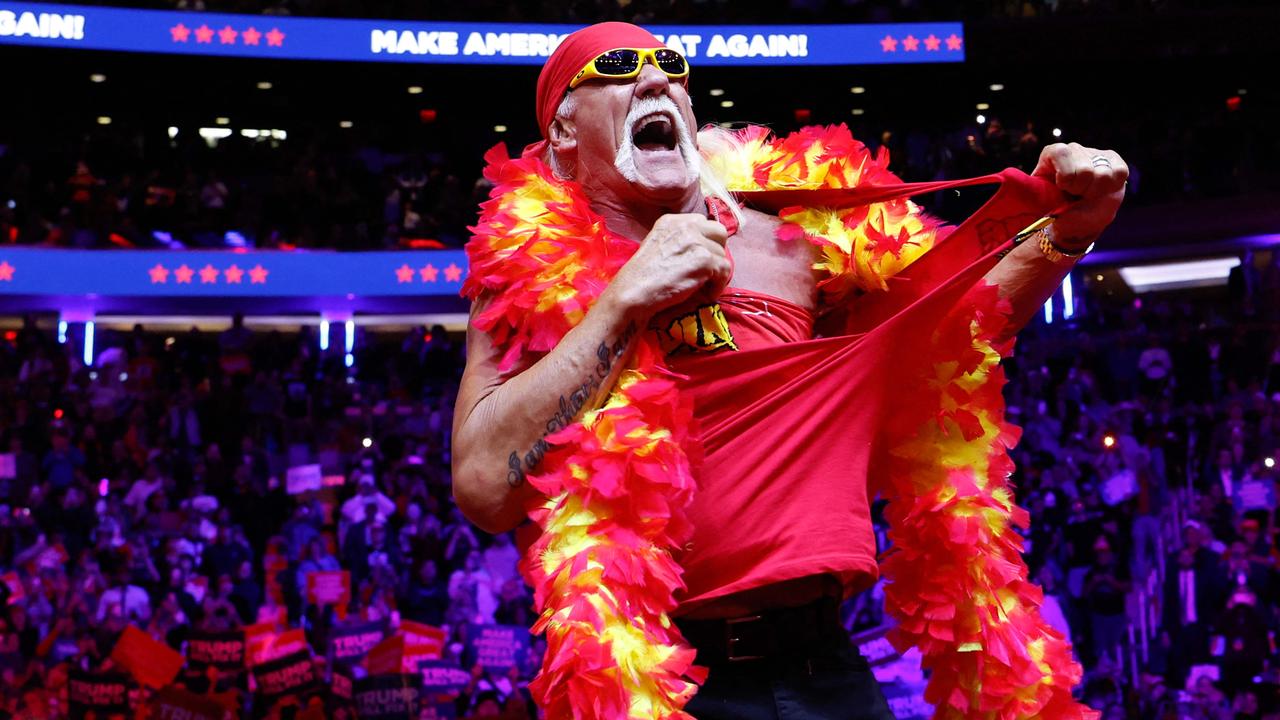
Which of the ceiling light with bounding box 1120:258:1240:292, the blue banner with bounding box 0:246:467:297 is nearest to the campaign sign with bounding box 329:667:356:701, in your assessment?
the blue banner with bounding box 0:246:467:297

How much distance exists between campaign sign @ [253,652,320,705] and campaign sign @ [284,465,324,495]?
3.01 m

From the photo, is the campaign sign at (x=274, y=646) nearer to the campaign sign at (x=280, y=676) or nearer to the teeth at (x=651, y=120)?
the campaign sign at (x=280, y=676)

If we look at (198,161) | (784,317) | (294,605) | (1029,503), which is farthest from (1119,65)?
(784,317)

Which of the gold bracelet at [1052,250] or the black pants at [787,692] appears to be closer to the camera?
the black pants at [787,692]

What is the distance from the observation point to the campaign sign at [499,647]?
695 centimetres

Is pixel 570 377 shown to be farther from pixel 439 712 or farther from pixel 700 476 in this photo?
pixel 439 712

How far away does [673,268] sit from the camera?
1.81 metres

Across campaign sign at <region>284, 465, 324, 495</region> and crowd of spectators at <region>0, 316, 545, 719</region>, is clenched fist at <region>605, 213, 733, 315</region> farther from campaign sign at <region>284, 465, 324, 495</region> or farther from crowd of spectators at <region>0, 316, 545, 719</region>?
campaign sign at <region>284, 465, 324, 495</region>

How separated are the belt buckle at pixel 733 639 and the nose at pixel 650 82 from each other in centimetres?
82

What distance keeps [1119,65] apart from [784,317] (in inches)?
569

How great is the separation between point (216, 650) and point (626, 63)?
5.15 m

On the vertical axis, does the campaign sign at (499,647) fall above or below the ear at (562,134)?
below

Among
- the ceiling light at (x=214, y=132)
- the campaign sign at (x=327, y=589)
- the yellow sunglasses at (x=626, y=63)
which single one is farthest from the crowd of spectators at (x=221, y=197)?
the yellow sunglasses at (x=626, y=63)

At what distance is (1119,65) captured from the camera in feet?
49.7
